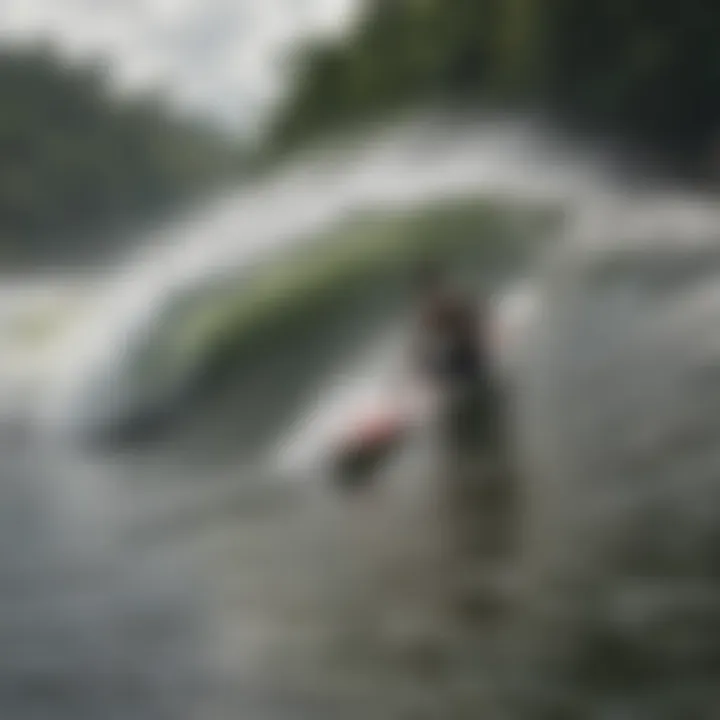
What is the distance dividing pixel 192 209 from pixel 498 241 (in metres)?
7.61

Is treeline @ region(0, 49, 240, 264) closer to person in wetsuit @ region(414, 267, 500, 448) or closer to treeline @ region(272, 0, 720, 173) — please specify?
treeline @ region(272, 0, 720, 173)

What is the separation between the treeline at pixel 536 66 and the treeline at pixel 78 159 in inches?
137

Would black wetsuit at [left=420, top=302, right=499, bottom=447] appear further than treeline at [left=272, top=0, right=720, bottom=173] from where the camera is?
No

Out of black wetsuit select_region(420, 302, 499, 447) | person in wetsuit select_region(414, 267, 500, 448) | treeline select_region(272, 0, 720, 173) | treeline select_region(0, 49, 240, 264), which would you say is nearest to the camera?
person in wetsuit select_region(414, 267, 500, 448)

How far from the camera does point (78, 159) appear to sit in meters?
46.9

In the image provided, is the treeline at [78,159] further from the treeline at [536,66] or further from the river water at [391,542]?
the river water at [391,542]

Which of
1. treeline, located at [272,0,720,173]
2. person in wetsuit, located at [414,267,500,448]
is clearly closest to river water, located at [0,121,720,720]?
person in wetsuit, located at [414,267,500,448]

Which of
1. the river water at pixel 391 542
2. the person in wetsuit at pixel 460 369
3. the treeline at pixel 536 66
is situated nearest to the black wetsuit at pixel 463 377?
the person in wetsuit at pixel 460 369

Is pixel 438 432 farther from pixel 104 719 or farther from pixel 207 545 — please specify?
pixel 104 719

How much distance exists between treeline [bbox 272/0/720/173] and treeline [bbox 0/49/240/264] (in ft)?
11.5

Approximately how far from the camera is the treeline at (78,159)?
32.5 m

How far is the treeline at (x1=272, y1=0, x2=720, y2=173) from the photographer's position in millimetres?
27906

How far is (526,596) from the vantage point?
7.34 meters

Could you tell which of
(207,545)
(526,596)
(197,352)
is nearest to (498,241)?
(197,352)
